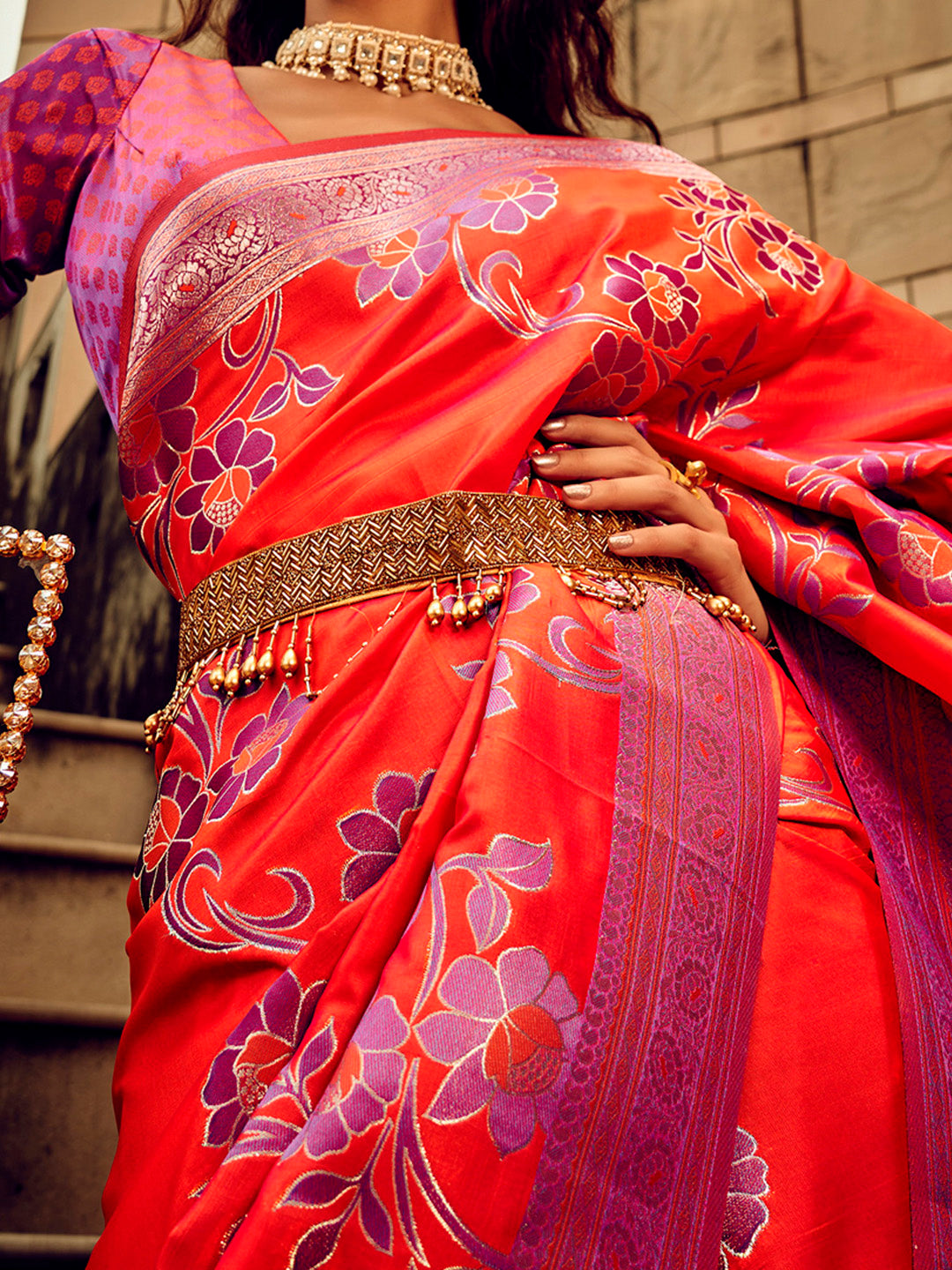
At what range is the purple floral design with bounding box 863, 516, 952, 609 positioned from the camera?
2.78 ft

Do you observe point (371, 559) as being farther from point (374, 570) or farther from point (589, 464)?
point (589, 464)

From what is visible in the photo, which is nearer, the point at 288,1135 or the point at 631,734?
the point at 288,1135

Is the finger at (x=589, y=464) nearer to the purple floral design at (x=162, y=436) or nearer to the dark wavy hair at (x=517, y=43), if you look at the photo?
the purple floral design at (x=162, y=436)

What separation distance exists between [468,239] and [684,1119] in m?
0.55

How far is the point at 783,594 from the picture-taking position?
0.87 metres

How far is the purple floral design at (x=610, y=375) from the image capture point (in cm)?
77

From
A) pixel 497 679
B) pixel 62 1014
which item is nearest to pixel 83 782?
pixel 62 1014

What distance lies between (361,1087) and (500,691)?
0.21 meters

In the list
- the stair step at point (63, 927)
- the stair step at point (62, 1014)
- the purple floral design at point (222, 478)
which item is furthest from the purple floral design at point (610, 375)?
the stair step at point (63, 927)

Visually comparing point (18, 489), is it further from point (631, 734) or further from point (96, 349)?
point (631, 734)

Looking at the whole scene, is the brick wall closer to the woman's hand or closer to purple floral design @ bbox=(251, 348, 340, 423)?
the woman's hand

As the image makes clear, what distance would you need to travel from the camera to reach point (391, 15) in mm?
1015

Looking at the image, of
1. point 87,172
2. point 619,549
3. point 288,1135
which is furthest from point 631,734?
point 87,172

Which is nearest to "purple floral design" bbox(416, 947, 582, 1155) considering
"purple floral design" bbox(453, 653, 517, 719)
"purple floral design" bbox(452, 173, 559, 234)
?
"purple floral design" bbox(453, 653, 517, 719)
